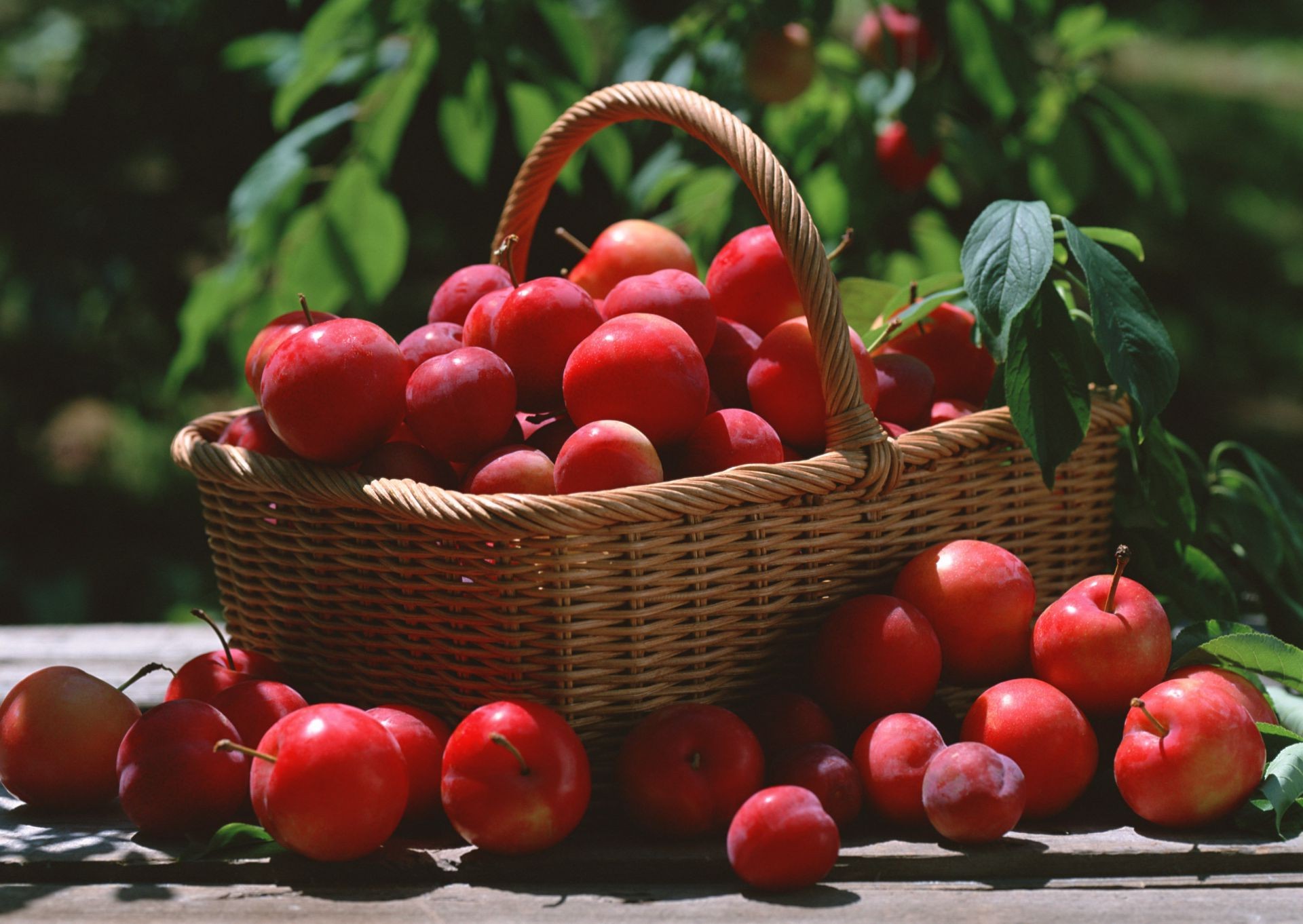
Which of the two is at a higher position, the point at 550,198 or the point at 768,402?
the point at 550,198

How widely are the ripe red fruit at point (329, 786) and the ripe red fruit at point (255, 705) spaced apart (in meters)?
0.12

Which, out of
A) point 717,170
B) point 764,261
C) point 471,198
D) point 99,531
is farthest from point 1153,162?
point 99,531

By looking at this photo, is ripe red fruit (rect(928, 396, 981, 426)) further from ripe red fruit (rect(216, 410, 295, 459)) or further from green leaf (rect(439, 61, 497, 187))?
green leaf (rect(439, 61, 497, 187))

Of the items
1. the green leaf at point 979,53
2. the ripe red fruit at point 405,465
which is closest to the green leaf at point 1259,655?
the ripe red fruit at point 405,465

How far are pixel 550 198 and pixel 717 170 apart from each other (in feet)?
2.47

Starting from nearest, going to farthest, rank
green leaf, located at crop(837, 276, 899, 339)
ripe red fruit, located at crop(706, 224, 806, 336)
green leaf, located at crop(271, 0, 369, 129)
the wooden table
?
the wooden table
ripe red fruit, located at crop(706, 224, 806, 336)
green leaf, located at crop(837, 276, 899, 339)
green leaf, located at crop(271, 0, 369, 129)

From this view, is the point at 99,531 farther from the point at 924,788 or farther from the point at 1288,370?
the point at 1288,370

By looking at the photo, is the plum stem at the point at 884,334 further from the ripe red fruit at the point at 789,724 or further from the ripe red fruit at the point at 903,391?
the ripe red fruit at the point at 789,724

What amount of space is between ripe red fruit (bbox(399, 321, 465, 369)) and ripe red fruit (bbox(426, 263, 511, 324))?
0.22 ft

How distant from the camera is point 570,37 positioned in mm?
1821

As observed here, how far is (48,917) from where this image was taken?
83cm

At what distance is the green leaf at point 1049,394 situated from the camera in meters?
1.09

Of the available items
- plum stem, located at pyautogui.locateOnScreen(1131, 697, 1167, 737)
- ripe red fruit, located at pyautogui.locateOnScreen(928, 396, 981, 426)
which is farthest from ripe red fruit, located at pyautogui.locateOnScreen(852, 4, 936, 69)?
plum stem, located at pyautogui.locateOnScreen(1131, 697, 1167, 737)

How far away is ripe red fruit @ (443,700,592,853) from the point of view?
2.86ft
